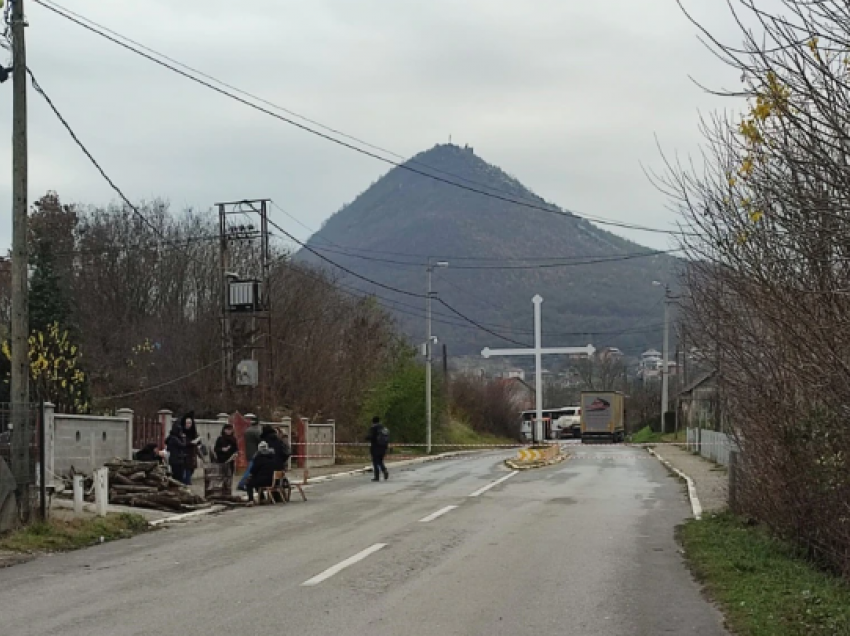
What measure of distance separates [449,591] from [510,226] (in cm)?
16711

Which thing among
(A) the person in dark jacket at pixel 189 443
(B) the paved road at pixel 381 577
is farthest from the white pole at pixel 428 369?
(B) the paved road at pixel 381 577

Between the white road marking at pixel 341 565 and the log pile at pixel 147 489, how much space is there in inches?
286

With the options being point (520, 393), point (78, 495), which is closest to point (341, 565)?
point (78, 495)

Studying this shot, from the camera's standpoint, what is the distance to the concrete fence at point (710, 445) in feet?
108

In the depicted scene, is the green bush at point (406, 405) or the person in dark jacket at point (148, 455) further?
the green bush at point (406, 405)

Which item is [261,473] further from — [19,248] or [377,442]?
[19,248]

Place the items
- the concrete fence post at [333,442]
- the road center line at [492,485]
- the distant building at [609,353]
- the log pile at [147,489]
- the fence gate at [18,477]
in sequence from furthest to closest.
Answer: the distant building at [609,353], the concrete fence post at [333,442], the road center line at [492,485], the log pile at [147,489], the fence gate at [18,477]

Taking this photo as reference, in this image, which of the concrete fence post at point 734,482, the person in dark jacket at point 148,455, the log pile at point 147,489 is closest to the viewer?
the concrete fence post at point 734,482

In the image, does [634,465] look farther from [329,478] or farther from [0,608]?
[0,608]

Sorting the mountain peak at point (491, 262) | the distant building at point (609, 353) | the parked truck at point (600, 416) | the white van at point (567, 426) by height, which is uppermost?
the mountain peak at point (491, 262)

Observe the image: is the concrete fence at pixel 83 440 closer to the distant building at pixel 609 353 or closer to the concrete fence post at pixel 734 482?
the concrete fence post at pixel 734 482

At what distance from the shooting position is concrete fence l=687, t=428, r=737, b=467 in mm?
32834

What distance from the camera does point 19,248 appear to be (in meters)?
16.0

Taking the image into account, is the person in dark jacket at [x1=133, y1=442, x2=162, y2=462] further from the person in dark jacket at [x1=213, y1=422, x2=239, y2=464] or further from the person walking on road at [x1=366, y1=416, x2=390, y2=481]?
the person walking on road at [x1=366, y1=416, x2=390, y2=481]
